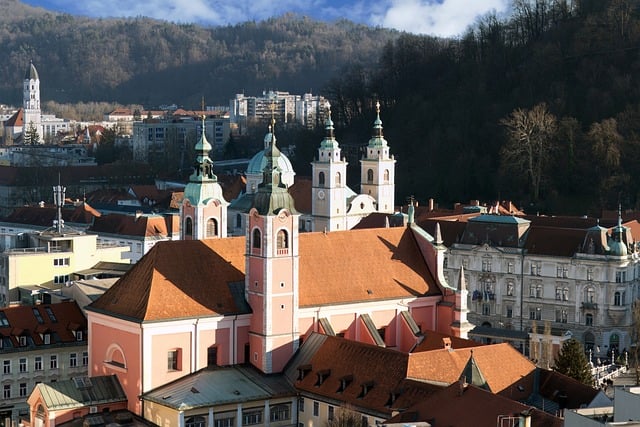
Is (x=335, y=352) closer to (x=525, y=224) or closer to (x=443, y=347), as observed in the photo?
(x=443, y=347)

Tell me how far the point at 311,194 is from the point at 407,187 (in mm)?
15303

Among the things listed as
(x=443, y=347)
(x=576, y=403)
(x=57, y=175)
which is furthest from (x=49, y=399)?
(x=57, y=175)

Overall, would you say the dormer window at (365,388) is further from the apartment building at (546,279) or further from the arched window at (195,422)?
the apartment building at (546,279)

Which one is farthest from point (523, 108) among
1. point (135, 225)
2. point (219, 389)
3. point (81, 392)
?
point (81, 392)

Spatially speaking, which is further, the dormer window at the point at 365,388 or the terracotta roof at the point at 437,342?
the terracotta roof at the point at 437,342

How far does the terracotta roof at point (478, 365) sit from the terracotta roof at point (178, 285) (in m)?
7.32

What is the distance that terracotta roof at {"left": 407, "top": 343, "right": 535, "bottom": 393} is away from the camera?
44.2 meters

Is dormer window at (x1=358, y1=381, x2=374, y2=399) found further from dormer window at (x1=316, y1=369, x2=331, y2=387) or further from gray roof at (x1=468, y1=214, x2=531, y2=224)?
gray roof at (x1=468, y1=214, x2=531, y2=224)

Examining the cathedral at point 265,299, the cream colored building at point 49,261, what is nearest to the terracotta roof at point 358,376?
the cathedral at point 265,299

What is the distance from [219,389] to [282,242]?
5685 millimetres

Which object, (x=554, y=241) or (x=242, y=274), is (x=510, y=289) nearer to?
(x=554, y=241)

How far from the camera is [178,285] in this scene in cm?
Answer: 4700

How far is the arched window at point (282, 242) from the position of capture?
47656 mm

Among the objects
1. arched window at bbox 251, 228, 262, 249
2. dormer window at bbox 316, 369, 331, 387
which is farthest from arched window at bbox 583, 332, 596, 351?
arched window at bbox 251, 228, 262, 249
